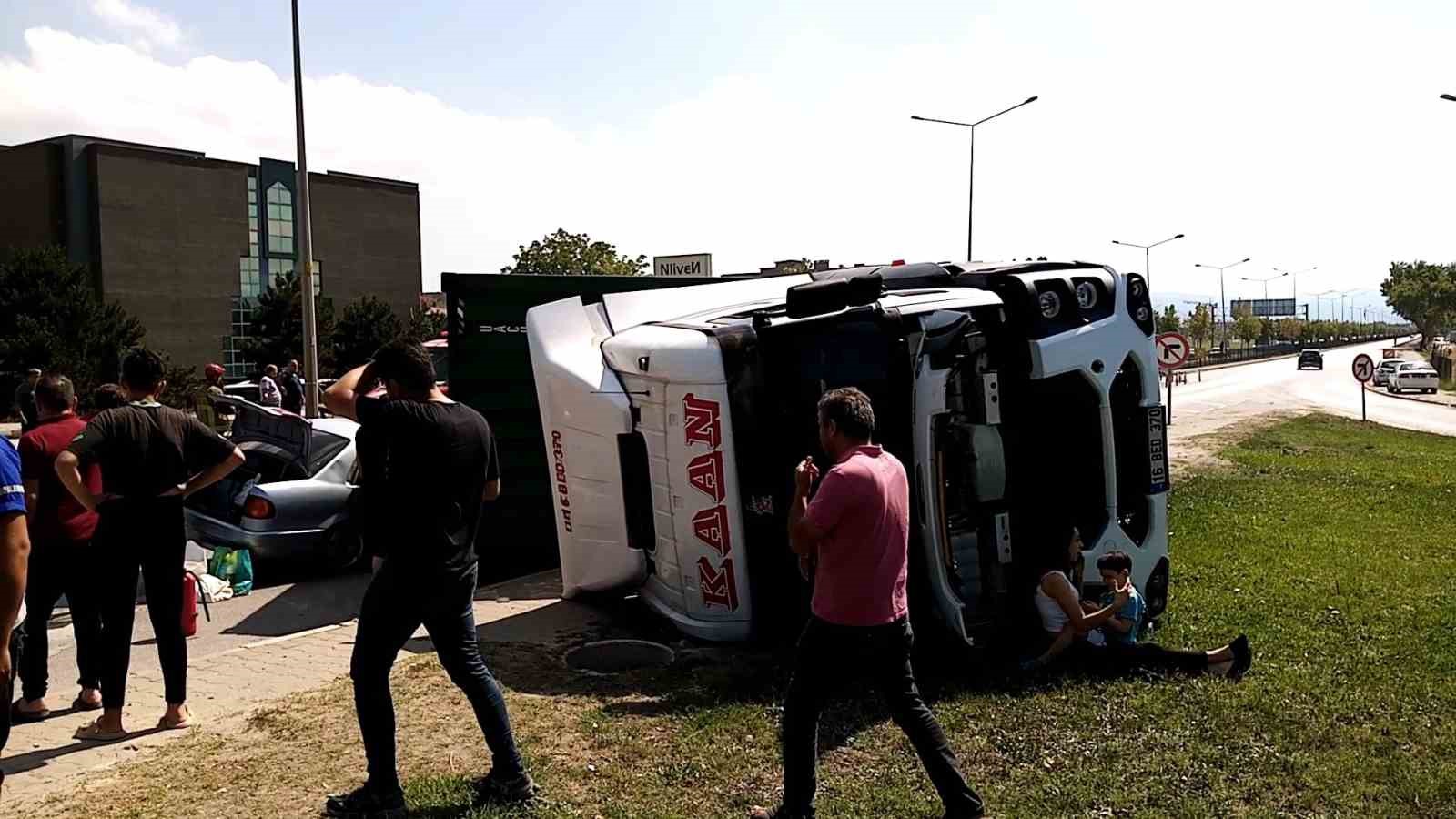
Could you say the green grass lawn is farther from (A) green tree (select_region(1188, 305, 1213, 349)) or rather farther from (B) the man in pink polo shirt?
(A) green tree (select_region(1188, 305, 1213, 349))

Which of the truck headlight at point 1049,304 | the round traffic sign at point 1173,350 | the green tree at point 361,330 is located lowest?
the round traffic sign at point 1173,350

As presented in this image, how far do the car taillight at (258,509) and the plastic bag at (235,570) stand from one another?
33cm

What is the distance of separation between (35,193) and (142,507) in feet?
163

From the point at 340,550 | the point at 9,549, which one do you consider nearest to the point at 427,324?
the point at 340,550

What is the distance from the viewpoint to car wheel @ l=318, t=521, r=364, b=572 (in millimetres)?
9914

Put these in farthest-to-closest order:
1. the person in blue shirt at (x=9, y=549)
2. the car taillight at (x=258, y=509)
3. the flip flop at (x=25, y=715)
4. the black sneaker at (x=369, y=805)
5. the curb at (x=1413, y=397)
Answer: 1. the curb at (x=1413, y=397)
2. the car taillight at (x=258, y=509)
3. the flip flop at (x=25, y=715)
4. the black sneaker at (x=369, y=805)
5. the person in blue shirt at (x=9, y=549)

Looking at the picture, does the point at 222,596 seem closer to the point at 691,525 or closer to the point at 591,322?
the point at 591,322

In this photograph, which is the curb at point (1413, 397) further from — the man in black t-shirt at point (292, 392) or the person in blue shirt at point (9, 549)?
the person in blue shirt at point (9, 549)

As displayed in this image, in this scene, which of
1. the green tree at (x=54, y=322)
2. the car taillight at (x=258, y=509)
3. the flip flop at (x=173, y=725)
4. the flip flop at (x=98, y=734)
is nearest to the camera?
the flip flop at (x=98, y=734)

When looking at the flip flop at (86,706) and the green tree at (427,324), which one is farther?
the green tree at (427,324)

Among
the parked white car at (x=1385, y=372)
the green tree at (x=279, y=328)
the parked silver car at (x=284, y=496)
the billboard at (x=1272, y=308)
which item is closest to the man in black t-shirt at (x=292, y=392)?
the parked silver car at (x=284, y=496)

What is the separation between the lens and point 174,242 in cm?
5084

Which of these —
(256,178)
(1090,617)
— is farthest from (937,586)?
(256,178)

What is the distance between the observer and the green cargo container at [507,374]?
29.8ft
